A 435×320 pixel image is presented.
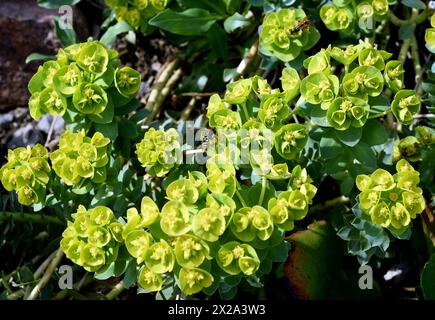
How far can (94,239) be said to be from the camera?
1.45m

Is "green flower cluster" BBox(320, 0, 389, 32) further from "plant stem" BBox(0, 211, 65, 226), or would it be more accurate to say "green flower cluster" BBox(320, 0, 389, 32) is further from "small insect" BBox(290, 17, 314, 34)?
"plant stem" BBox(0, 211, 65, 226)

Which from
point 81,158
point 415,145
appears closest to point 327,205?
point 415,145

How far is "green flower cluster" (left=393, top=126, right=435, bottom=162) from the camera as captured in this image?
69.1 inches

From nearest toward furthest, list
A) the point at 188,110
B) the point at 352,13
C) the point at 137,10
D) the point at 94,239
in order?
the point at 94,239 < the point at 352,13 < the point at 137,10 < the point at 188,110

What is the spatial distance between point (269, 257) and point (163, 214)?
0.31 metres

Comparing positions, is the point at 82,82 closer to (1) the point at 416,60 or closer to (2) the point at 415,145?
(2) the point at 415,145

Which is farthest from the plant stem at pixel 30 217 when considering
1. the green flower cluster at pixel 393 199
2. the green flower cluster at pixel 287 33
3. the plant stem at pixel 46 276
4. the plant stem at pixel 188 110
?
the green flower cluster at pixel 393 199

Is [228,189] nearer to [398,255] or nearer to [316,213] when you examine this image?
[316,213]

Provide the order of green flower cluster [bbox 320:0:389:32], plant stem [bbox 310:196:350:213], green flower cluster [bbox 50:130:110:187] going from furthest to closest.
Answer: plant stem [bbox 310:196:350:213] → green flower cluster [bbox 320:0:389:32] → green flower cluster [bbox 50:130:110:187]

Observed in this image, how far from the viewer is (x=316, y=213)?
198cm

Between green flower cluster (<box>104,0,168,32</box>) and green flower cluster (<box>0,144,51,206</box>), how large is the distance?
0.63 meters

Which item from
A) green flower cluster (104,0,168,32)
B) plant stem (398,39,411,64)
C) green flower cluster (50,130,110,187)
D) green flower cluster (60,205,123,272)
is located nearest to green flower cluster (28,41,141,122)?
green flower cluster (50,130,110,187)

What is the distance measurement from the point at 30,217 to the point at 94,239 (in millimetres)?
521

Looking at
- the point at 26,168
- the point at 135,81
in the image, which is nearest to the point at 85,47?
the point at 135,81
